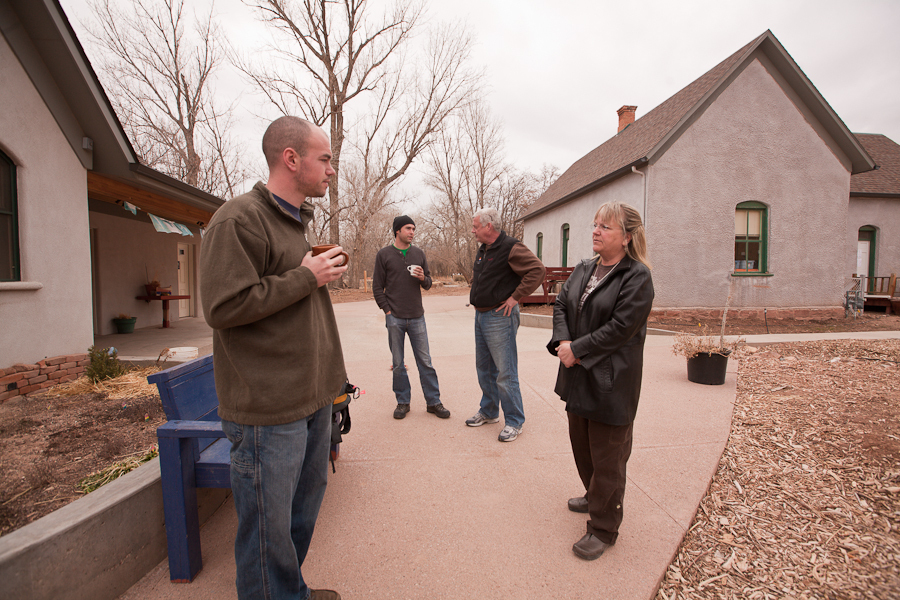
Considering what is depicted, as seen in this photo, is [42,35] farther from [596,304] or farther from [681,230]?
[681,230]

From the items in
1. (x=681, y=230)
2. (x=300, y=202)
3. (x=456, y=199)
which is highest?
(x=456, y=199)

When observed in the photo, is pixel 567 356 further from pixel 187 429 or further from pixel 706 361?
pixel 706 361

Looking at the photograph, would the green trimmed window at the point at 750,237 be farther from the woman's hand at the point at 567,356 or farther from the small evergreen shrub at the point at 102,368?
the small evergreen shrub at the point at 102,368

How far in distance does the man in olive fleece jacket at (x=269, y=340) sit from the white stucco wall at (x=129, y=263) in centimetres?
948

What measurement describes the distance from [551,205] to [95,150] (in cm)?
1481

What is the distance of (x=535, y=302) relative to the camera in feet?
46.3

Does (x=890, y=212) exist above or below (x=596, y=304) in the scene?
above

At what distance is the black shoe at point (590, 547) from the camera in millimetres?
2297

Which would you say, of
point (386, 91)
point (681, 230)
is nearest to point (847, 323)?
point (681, 230)

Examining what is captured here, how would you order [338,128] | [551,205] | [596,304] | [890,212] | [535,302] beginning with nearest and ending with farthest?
[596,304], [535,302], [890,212], [551,205], [338,128]

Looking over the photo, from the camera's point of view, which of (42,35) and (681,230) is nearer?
(42,35)

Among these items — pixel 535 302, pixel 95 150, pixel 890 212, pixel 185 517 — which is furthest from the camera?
pixel 890 212

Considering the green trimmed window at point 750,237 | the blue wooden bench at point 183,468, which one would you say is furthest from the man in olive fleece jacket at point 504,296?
the green trimmed window at point 750,237

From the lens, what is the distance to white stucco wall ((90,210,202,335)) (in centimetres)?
897
